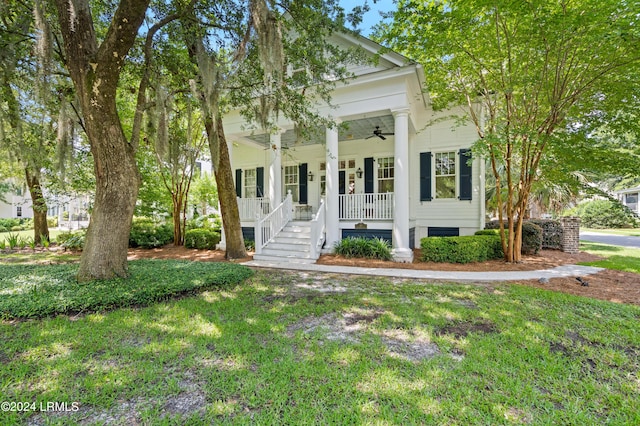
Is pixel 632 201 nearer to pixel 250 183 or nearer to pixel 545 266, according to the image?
pixel 545 266

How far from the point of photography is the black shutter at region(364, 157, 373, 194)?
10.7 meters

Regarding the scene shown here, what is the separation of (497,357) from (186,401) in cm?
277

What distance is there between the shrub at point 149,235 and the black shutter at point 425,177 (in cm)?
1018

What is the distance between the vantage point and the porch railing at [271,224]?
27.9 feet

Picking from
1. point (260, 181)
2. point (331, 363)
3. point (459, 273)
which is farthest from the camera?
point (260, 181)

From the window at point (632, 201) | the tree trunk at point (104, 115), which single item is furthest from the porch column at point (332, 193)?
the window at point (632, 201)

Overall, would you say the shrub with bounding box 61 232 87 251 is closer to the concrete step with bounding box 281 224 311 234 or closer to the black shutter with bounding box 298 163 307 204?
the concrete step with bounding box 281 224 311 234

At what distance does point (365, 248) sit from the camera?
26.6 feet

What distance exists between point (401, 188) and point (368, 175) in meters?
3.01

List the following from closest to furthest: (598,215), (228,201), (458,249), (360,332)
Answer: (360,332), (458,249), (228,201), (598,215)

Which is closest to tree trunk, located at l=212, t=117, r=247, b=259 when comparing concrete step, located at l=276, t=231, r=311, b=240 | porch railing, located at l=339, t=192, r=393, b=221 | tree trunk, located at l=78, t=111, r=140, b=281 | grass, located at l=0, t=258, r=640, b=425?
concrete step, located at l=276, t=231, r=311, b=240

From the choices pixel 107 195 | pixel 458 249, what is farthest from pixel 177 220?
pixel 458 249

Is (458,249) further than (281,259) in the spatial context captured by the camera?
No

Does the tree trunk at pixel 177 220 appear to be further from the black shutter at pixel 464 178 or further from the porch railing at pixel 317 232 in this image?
the black shutter at pixel 464 178
